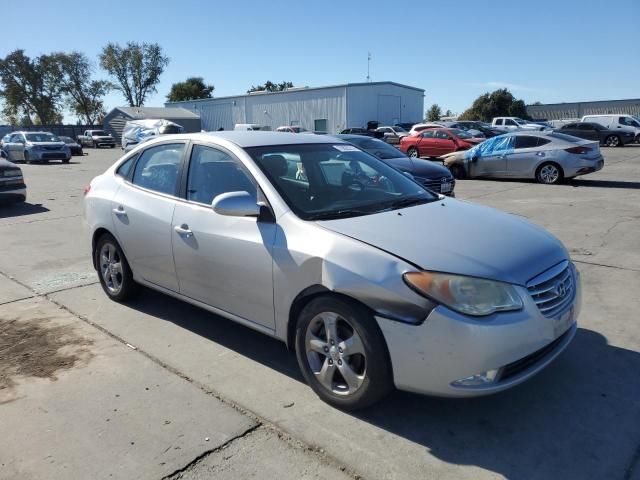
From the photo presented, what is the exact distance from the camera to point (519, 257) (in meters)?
3.01

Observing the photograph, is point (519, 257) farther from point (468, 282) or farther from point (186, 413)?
point (186, 413)

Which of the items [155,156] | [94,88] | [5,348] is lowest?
[5,348]

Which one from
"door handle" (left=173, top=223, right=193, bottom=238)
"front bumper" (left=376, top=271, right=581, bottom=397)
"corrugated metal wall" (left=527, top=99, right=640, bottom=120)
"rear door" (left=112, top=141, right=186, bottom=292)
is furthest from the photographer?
"corrugated metal wall" (left=527, top=99, right=640, bottom=120)

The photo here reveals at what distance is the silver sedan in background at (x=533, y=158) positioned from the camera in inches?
533

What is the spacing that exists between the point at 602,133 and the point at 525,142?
19.6 metres

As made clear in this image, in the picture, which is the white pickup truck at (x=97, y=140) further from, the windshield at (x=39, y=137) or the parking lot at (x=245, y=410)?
the parking lot at (x=245, y=410)

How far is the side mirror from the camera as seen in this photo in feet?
11.1

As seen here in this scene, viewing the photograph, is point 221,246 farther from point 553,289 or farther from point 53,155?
point 53,155

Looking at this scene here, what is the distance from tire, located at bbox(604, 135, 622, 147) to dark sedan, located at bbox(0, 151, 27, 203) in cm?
3074

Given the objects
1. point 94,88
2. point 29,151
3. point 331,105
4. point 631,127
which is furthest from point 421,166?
point 94,88

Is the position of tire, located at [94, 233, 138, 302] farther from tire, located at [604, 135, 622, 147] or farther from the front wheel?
tire, located at [604, 135, 622, 147]

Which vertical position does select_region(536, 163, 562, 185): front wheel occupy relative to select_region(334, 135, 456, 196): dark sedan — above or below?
below

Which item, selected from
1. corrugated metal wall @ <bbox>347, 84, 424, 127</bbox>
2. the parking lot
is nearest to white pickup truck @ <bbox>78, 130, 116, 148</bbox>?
corrugated metal wall @ <bbox>347, 84, 424, 127</bbox>

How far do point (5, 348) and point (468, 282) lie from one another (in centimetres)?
370
